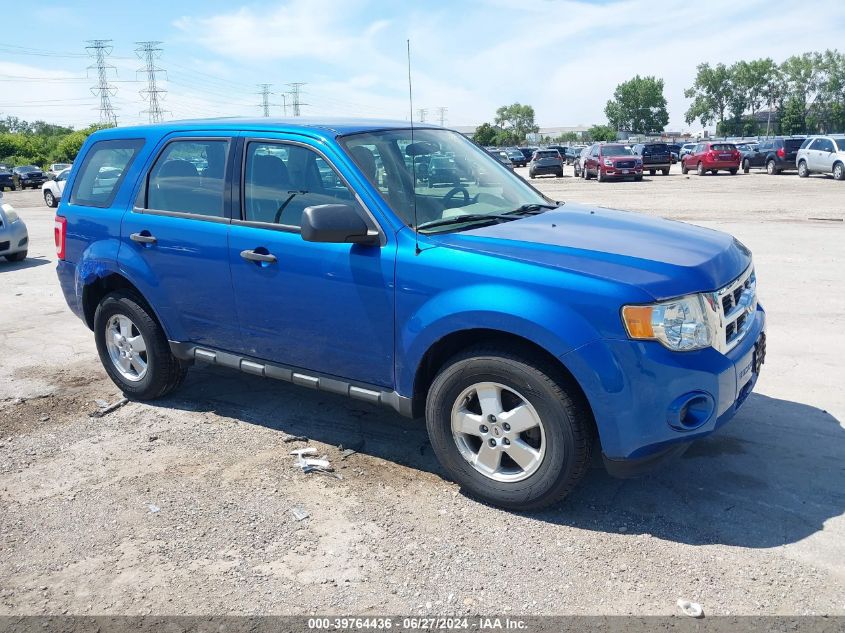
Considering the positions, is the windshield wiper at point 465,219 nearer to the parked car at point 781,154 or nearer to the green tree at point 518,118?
the parked car at point 781,154

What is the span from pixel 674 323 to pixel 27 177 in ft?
161

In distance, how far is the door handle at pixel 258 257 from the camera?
4.32 meters

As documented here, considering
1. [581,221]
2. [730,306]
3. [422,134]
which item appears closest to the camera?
[730,306]

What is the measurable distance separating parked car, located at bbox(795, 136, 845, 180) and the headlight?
98.5ft

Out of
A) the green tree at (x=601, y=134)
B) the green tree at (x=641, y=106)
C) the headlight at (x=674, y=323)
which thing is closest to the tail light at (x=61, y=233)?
the headlight at (x=674, y=323)

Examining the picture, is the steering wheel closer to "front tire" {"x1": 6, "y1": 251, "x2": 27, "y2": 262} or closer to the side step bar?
the side step bar

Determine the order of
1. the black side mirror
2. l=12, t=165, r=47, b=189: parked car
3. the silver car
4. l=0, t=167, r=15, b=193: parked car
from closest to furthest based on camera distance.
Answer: the black side mirror → the silver car → l=0, t=167, r=15, b=193: parked car → l=12, t=165, r=47, b=189: parked car

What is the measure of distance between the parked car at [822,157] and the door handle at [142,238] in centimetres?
3029

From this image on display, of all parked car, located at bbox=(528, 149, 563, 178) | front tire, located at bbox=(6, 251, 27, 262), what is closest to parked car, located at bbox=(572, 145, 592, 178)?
parked car, located at bbox=(528, 149, 563, 178)

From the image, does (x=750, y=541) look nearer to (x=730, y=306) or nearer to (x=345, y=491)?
(x=730, y=306)

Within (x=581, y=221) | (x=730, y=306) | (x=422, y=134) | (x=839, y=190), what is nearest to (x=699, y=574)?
(x=730, y=306)

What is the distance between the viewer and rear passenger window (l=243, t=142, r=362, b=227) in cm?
427

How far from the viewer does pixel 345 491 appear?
13.3 feet

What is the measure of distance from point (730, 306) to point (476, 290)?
125 cm
